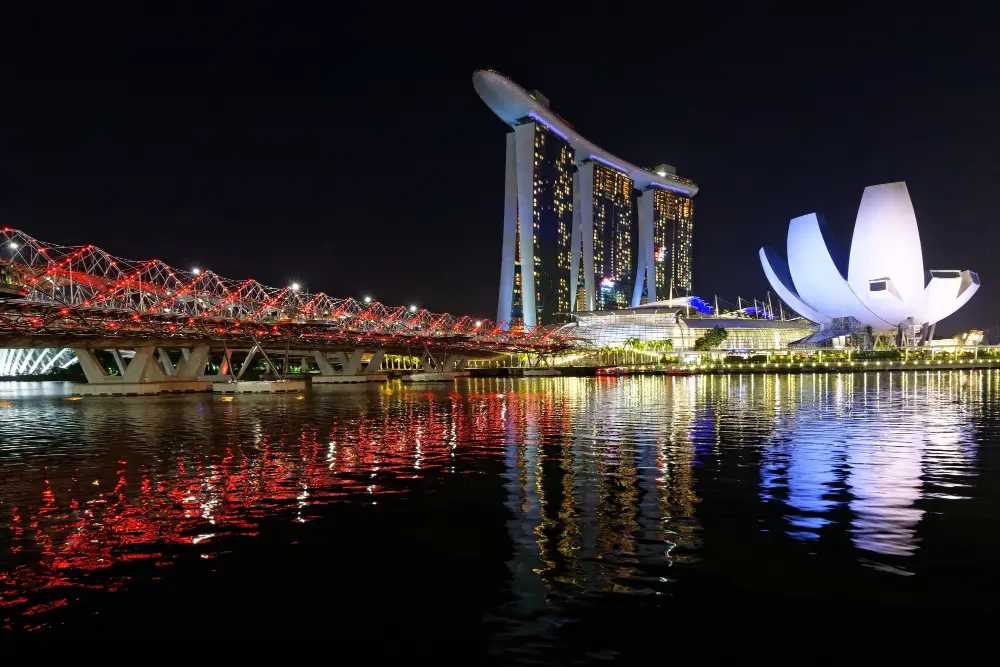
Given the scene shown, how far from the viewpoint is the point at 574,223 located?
150375mm

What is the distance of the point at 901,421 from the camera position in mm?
20625

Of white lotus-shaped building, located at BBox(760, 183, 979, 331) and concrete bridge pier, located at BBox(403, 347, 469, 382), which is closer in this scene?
concrete bridge pier, located at BBox(403, 347, 469, 382)

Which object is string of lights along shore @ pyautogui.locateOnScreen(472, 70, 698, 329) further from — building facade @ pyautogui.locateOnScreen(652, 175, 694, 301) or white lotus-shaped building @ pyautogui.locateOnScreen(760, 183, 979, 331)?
white lotus-shaped building @ pyautogui.locateOnScreen(760, 183, 979, 331)

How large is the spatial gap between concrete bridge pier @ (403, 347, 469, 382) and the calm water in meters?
55.9

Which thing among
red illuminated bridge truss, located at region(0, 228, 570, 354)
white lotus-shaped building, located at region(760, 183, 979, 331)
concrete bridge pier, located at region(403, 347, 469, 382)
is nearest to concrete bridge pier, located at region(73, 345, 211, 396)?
red illuminated bridge truss, located at region(0, 228, 570, 354)

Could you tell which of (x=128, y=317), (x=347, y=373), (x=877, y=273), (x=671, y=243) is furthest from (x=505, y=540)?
(x=671, y=243)

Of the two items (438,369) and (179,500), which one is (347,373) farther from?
(179,500)

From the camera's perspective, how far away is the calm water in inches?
221

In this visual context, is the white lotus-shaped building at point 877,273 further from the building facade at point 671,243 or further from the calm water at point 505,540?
the calm water at point 505,540

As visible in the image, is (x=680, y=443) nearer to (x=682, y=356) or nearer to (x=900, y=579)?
(x=900, y=579)

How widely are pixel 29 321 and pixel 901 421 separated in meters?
45.8

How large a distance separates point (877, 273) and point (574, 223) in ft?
215

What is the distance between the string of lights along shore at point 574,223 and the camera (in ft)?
429

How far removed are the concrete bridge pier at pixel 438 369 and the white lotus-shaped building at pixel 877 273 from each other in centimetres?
5344
